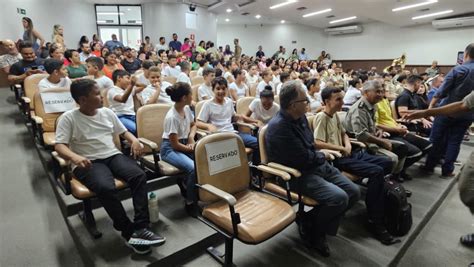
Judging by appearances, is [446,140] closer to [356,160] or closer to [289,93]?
[356,160]

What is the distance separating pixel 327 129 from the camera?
95.7 inches

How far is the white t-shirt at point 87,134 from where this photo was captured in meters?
1.88

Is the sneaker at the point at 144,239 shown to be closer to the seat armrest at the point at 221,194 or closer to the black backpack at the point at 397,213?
the seat armrest at the point at 221,194

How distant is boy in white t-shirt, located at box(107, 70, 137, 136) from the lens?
295cm

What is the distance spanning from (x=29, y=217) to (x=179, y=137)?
132 centimetres

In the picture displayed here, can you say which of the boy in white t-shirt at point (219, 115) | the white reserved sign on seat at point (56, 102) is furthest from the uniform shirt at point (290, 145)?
the white reserved sign on seat at point (56, 102)

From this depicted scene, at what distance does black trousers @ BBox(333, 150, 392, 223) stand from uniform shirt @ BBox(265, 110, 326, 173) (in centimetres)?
46

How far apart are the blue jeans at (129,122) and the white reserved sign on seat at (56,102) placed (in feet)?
1.63

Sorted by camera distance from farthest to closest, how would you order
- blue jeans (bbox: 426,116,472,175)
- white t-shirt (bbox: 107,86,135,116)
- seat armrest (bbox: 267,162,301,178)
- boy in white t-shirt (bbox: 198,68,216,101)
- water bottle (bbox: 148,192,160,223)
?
boy in white t-shirt (bbox: 198,68,216,101), blue jeans (bbox: 426,116,472,175), white t-shirt (bbox: 107,86,135,116), water bottle (bbox: 148,192,160,223), seat armrest (bbox: 267,162,301,178)

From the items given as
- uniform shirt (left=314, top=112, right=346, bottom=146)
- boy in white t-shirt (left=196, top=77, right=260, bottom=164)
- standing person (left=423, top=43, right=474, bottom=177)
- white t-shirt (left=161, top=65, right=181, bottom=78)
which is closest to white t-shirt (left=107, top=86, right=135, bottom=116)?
boy in white t-shirt (left=196, top=77, right=260, bottom=164)

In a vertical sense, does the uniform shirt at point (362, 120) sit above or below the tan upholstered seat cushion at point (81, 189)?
above

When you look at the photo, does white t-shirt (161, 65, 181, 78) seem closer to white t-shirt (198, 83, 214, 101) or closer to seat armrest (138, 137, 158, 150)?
white t-shirt (198, 83, 214, 101)

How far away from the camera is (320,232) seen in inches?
75.5

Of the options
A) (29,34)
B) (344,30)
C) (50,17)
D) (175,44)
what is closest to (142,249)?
(29,34)
